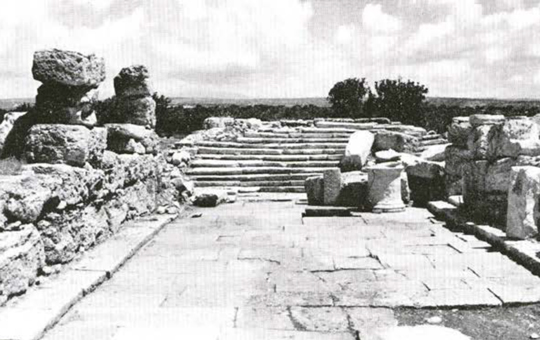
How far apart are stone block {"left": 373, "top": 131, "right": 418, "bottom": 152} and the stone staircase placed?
719 millimetres

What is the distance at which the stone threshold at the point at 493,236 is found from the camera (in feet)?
20.8

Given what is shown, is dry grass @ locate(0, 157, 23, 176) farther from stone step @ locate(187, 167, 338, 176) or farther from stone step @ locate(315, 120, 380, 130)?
stone step @ locate(315, 120, 380, 130)

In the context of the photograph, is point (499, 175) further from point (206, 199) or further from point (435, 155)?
point (435, 155)

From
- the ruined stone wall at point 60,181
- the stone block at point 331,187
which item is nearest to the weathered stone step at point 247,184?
the stone block at point 331,187

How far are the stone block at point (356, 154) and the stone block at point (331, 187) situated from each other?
14.7ft

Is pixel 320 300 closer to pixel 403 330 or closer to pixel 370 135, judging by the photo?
pixel 403 330

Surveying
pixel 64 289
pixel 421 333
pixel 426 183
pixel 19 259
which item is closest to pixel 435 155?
pixel 426 183

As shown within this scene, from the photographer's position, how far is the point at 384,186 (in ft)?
35.4

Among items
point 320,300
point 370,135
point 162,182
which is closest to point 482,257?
point 320,300

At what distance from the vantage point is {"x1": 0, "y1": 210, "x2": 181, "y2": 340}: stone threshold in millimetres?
4328

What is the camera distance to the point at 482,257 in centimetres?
687

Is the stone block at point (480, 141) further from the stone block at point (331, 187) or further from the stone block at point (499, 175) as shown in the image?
the stone block at point (331, 187)

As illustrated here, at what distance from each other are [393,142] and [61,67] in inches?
479

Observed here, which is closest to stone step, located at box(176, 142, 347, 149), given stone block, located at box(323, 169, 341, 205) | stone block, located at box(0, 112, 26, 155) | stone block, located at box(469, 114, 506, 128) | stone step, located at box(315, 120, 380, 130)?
stone step, located at box(315, 120, 380, 130)
